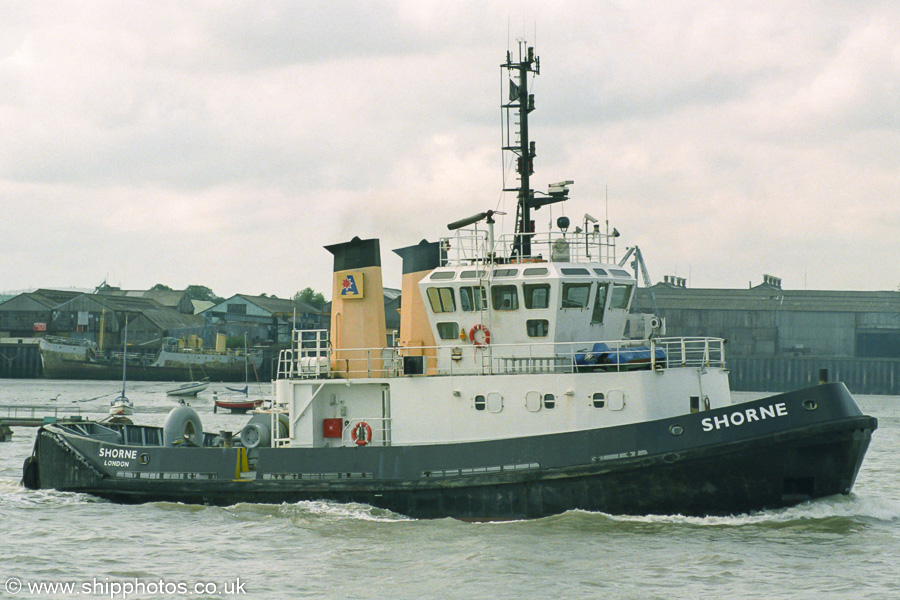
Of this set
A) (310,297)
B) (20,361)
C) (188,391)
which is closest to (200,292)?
(310,297)

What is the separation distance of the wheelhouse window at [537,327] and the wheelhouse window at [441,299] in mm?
1353

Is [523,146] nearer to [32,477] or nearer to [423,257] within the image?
[423,257]

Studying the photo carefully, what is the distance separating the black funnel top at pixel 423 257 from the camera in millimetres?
17812

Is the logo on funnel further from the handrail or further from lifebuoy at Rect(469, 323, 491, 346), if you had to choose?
lifebuoy at Rect(469, 323, 491, 346)

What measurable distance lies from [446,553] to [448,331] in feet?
13.9

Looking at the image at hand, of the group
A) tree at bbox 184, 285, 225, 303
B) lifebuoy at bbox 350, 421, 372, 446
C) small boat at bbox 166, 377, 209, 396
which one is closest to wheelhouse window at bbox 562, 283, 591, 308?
lifebuoy at bbox 350, 421, 372, 446

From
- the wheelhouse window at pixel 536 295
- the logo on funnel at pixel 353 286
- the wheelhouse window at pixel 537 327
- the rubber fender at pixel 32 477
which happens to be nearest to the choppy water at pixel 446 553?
the rubber fender at pixel 32 477

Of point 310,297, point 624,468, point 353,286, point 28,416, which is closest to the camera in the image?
point 624,468

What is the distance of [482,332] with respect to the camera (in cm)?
1639

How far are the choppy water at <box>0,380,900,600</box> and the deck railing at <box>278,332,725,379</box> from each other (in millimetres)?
2365

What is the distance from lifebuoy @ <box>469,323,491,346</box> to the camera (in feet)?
53.6

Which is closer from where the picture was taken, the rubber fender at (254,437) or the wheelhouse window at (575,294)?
the wheelhouse window at (575,294)

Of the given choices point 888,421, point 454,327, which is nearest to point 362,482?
point 454,327

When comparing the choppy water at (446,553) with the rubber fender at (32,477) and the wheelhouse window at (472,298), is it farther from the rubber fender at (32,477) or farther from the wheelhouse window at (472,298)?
the wheelhouse window at (472,298)
